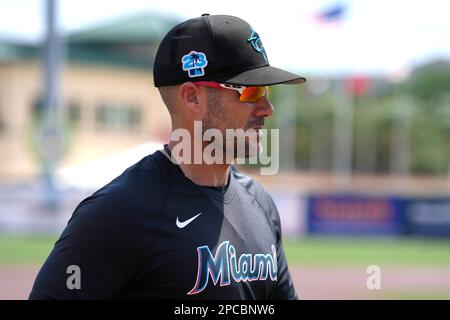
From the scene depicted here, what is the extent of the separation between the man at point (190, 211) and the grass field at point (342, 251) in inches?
490

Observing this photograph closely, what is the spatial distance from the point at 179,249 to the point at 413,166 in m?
52.0

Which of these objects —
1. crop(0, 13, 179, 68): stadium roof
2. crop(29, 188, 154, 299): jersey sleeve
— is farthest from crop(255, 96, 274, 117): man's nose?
crop(0, 13, 179, 68): stadium roof

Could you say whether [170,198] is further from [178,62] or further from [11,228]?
[11,228]

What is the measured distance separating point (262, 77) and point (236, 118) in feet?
0.64

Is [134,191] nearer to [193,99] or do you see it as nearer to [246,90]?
[193,99]

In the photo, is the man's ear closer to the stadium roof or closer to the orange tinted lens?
the orange tinted lens

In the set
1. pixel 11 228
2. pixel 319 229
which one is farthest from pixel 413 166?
pixel 11 228

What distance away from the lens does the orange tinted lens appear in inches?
115

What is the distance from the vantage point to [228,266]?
2.83 meters

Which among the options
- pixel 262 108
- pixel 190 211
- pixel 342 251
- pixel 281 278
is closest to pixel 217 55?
pixel 262 108

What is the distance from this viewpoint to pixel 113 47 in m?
43.4

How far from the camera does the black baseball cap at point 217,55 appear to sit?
2.86 metres

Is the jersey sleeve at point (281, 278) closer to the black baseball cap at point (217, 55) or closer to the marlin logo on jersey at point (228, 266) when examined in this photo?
the marlin logo on jersey at point (228, 266)

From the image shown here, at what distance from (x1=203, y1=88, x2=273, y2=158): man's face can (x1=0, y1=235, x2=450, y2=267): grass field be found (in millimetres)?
12520
